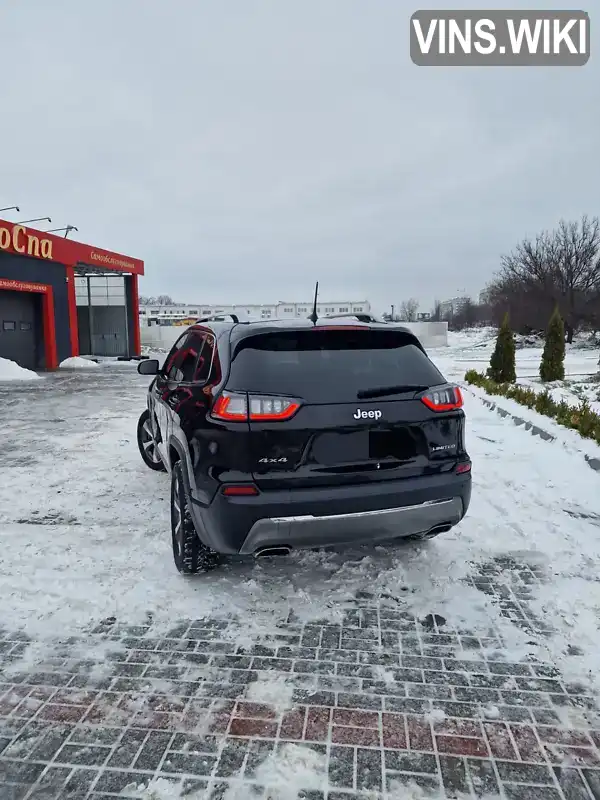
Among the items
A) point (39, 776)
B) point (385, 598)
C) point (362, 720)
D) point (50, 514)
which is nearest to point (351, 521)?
point (385, 598)

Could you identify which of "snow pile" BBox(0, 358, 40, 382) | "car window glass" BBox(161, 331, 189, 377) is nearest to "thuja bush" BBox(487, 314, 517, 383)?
"car window glass" BBox(161, 331, 189, 377)

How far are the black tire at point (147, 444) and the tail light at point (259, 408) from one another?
338 centimetres

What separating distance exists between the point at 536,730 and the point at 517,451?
5.13 meters

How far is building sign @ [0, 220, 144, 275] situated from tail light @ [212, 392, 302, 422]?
62.8 ft

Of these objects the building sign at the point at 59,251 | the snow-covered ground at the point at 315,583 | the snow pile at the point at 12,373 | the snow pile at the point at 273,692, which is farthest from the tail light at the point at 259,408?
the building sign at the point at 59,251

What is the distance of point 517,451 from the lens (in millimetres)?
6984

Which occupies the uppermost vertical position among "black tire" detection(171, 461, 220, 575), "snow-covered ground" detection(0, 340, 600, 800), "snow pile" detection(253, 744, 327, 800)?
"black tire" detection(171, 461, 220, 575)

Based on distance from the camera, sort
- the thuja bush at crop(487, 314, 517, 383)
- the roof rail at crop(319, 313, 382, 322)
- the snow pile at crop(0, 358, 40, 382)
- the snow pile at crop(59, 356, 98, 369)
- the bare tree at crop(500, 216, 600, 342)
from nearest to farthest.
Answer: the roof rail at crop(319, 313, 382, 322) < the thuja bush at crop(487, 314, 517, 383) < the snow pile at crop(0, 358, 40, 382) < the snow pile at crop(59, 356, 98, 369) < the bare tree at crop(500, 216, 600, 342)

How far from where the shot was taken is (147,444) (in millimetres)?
6402

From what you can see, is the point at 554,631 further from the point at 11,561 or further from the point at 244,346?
the point at 11,561

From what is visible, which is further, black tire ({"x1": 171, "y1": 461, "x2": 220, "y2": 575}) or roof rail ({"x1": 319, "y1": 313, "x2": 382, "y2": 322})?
roof rail ({"x1": 319, "y1": 313, "x2": 382, "y2": 322})

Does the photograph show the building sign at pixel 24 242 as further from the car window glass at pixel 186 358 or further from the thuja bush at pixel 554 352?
the thuja bush at pixel 554 352

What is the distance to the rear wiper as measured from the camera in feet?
10.3

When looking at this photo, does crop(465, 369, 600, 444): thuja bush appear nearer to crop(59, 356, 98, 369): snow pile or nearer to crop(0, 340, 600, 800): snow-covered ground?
crop(0, 340, 600, 800): snow-covered ground
